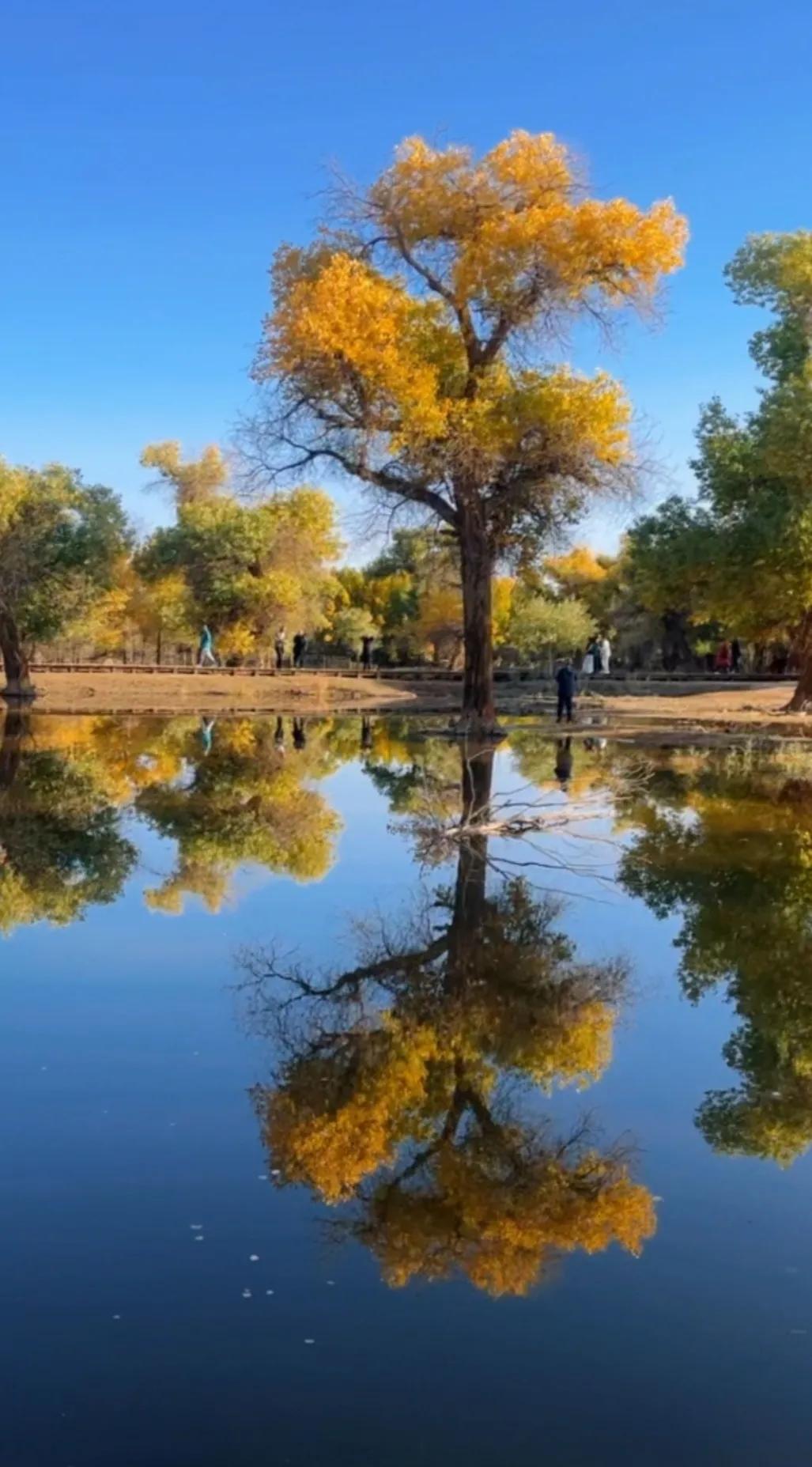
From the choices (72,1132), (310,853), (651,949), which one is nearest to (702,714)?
(310,853)

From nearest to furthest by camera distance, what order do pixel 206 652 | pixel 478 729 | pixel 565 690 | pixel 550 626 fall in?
pixel 478 729, pixel 565 690, pixel 206 652, pixel 550 626

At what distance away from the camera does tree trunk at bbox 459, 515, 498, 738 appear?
27.1 metres

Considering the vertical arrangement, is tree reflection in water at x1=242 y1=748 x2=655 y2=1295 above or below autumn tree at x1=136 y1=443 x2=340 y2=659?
below

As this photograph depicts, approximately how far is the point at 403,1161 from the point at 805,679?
97.5 ft

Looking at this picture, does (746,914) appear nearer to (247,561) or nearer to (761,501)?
(761,501)

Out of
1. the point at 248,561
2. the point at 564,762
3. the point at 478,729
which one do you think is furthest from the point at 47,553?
the point at 564,762

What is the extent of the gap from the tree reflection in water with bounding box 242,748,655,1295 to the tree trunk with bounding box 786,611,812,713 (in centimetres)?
2486

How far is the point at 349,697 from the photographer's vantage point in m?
45.9

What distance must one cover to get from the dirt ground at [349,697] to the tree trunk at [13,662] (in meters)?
0.62

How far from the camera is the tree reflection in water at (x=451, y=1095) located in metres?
5.05

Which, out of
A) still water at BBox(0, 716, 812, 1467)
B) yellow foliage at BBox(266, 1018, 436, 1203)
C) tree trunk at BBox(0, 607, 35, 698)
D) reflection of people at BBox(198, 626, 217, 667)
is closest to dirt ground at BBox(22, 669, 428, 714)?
tree trunk at BBox(0, 607, 35, 698)

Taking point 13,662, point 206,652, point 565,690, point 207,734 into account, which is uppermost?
point 206,652

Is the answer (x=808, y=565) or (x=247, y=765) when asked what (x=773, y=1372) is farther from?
(x=808, y=565)

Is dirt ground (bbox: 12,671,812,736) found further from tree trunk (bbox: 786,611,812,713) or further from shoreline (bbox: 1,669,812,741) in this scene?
tree trunk (bbox: 786,611,812,713)
